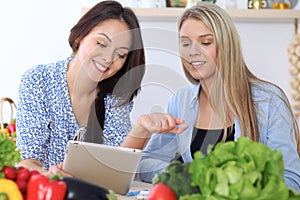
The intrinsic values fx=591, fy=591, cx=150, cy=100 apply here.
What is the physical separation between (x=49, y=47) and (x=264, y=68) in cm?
157

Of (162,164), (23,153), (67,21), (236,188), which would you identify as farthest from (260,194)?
(67,21)

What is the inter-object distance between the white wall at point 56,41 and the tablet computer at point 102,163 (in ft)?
8.02

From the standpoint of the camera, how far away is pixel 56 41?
4250 mm

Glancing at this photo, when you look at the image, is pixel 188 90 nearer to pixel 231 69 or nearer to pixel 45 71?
pixel 231 69

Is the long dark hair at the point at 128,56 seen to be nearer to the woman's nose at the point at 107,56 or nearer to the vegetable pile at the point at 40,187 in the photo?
the woman's nose at the point at 107,56

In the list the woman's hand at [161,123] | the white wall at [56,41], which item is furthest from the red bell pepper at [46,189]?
the white wall at [56,41]

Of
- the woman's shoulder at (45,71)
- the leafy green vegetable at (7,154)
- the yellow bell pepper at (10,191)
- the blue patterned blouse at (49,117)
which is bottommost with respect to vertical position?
the blue patterned blouse at (49,117)

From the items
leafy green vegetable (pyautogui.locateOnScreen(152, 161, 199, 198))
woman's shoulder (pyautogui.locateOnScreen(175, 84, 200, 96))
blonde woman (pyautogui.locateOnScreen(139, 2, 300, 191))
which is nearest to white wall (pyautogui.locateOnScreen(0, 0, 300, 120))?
woman's shoulder (pyautogui.locateOnScreen(175, 84, 200, 96))

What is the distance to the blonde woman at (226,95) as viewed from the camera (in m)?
2.10

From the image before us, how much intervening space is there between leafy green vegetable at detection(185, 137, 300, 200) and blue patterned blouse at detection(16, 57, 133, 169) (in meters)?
1.23

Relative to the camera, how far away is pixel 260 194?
98cm

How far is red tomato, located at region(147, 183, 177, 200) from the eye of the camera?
3.47 ft

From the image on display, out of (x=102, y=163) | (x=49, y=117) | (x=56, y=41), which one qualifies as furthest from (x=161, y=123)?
(x=56, y=41)

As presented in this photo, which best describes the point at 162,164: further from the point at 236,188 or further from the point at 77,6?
the point at 77,6
